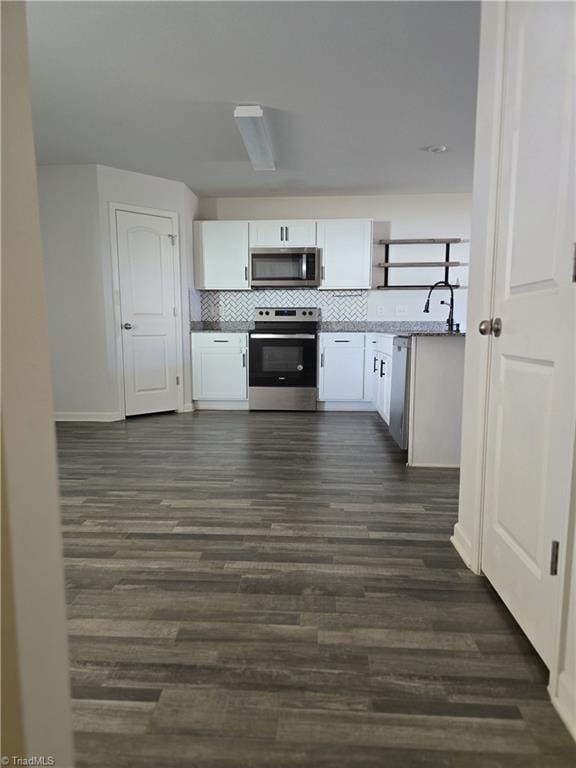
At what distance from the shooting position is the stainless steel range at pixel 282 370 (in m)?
4.71

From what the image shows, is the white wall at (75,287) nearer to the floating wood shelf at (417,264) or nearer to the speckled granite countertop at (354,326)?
the speckled granite countertop at (354,326)

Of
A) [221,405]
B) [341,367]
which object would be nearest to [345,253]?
[341,367]

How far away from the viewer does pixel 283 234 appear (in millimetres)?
4863

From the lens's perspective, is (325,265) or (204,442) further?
(325,265)

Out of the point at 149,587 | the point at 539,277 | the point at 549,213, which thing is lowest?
the point at 149,587

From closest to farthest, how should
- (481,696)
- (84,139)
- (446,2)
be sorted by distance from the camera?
1. (481,696)
2. (446,2)
3. (84,139)

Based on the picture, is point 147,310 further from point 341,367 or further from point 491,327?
point 491,327

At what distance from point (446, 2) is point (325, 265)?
2950mm

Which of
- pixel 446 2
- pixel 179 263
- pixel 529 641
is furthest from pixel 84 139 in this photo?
pixel 529 641

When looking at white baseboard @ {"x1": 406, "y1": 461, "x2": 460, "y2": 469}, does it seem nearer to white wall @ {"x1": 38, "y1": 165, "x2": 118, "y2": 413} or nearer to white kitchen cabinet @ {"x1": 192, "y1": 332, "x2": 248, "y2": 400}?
white kitchen cabinet @ {"x1": 192, "y1": 332, "x2": 248, "y2": 400}

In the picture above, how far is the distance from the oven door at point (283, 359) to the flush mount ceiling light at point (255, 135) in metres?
1.66

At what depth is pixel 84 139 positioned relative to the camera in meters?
3.49

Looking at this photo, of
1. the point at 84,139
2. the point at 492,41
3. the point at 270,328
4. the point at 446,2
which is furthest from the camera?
the point at 270,328

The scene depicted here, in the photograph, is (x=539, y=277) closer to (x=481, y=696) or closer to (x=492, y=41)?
(x=492, y=41)
